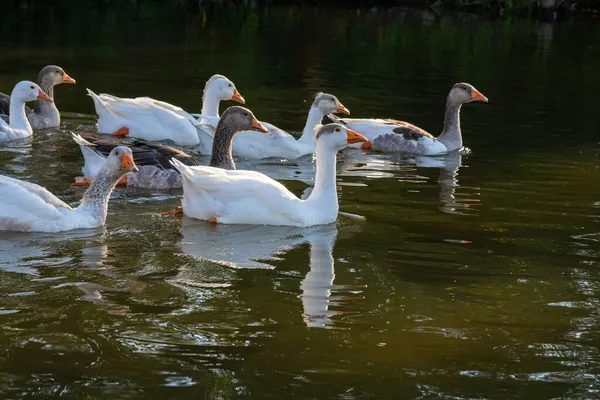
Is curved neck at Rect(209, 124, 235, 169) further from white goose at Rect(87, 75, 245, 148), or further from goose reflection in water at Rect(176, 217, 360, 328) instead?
white goose at Rect(87, 75, 245, 148)

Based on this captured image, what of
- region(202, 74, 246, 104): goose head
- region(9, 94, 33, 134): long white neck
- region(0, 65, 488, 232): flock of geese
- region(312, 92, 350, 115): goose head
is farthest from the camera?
region(202, 74, 246, 104): goose head

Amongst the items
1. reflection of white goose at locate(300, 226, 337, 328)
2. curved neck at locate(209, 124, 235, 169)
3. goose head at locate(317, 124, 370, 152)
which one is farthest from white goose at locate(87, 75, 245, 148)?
reflection of white goose at locate(300, 226, 337, 328)

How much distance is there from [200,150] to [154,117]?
1.16 m

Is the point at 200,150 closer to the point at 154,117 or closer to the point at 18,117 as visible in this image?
the point at 154,117

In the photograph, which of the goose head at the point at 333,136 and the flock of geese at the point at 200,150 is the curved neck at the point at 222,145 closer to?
the flock of geese at the point at 200,150

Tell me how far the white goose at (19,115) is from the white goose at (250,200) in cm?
507

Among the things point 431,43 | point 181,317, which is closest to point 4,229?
point 181,317

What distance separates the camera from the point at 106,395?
6.41 meters

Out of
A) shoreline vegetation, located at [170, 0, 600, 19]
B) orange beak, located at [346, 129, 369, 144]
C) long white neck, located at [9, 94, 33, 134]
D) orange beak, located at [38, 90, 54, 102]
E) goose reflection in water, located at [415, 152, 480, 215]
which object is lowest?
goose reflection in water, located at [415, 152, 480, 215]

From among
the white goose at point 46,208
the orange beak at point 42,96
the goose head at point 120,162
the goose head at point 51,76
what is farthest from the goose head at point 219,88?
the white goose at point 46,208

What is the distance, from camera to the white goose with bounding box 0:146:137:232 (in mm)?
9984

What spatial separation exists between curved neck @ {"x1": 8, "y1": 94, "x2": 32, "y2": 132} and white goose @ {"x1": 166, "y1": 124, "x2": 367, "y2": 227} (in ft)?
17.8

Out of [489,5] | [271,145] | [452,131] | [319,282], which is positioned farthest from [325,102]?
[489,5]

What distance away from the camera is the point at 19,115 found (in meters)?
15.8
